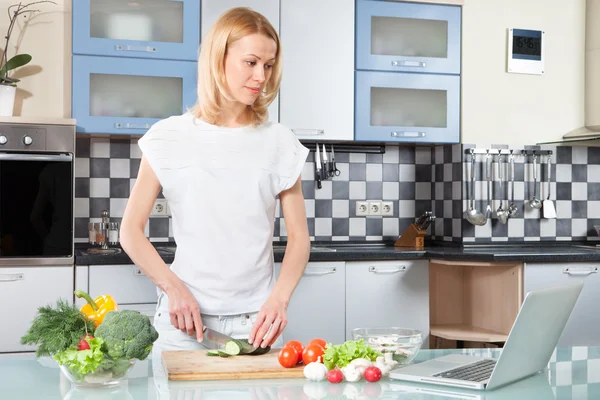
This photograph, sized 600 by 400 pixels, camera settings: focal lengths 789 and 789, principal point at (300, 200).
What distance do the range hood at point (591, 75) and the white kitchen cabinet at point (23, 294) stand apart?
2.60m

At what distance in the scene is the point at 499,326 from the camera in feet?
12.4

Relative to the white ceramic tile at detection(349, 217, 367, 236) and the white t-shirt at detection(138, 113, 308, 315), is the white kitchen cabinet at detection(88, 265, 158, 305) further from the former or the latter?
the white t-shirt at detection(138, 113, 308, 315)

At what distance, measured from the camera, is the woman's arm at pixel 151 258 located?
175 centimetres

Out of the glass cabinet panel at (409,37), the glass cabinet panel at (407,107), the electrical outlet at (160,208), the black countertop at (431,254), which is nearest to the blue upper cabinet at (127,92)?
the electrical outlet at (160,208)

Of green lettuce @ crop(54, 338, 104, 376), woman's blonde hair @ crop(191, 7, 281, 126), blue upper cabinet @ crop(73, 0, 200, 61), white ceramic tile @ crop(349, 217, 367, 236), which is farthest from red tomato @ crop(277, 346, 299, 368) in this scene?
white ceramic tile @ crop(349, 217, 367, 236)

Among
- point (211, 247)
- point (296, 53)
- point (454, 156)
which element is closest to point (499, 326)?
point (454, 156)

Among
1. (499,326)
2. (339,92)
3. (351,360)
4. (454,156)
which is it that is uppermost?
(339,92)

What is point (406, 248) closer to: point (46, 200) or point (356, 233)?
point (356, 233)

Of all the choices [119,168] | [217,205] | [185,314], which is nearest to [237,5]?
[119,168]

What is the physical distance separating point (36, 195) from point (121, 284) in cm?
52

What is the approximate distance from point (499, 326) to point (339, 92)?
1372 millimetres

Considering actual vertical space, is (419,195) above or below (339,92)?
below

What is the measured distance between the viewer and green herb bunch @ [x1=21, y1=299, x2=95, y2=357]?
1.33 metres

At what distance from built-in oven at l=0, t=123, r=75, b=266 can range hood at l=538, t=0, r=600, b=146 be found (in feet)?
8.19
